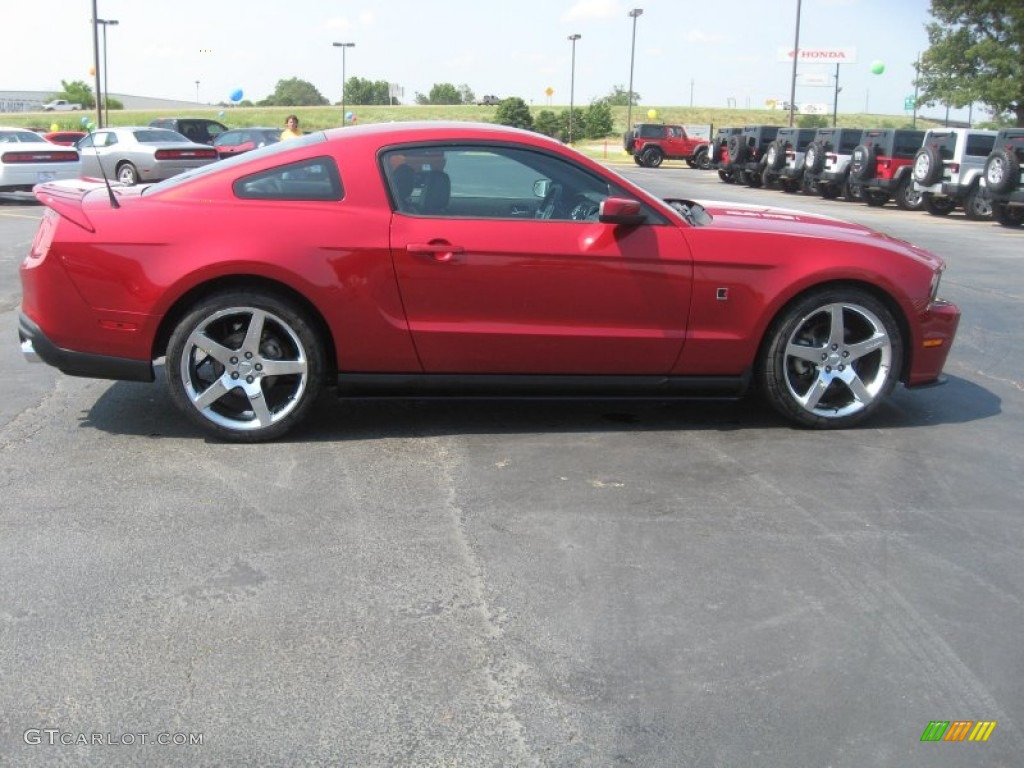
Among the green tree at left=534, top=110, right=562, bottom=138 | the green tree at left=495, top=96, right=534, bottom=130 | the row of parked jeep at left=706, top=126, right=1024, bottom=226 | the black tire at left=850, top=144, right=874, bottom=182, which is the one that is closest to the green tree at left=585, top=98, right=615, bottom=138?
the green tree at left=534, top=110, right=562, bottom=138

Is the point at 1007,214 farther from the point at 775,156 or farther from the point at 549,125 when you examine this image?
the point at 549,125

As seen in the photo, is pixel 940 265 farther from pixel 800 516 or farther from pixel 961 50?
pixel 961 50

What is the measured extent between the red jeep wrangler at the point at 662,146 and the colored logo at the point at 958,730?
46.0m

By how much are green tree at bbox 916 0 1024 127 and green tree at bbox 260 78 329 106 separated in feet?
356

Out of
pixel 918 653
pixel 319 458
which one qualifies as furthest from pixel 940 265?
pixel 319 458

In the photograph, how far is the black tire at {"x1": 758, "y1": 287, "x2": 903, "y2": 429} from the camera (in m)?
5.28

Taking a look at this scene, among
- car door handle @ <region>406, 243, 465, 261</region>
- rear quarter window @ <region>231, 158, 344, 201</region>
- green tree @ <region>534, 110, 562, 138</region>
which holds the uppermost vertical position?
green tree @ <region>534, 110, 562, 138</region>

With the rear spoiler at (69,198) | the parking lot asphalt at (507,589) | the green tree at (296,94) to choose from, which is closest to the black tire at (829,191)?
the parking lot asphalt at (507,589)

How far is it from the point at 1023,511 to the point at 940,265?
1.74 meters

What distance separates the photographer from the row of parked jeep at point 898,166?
1914 cm

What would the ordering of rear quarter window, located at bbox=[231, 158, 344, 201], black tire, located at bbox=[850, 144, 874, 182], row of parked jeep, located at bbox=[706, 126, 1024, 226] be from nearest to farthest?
rear quarter window, located at bbox=[231, 158, 344, 201]
row of parked jeep, located at bbox=[706, 126, 1024, 226]
black tire, located at bbox=[850, 144, 874, 182]

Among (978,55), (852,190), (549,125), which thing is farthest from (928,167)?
(549,125)

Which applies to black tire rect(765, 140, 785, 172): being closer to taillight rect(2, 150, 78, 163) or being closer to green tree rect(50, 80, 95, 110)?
taillight rect(2, 150, 78, 163)

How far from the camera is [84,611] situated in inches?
131
